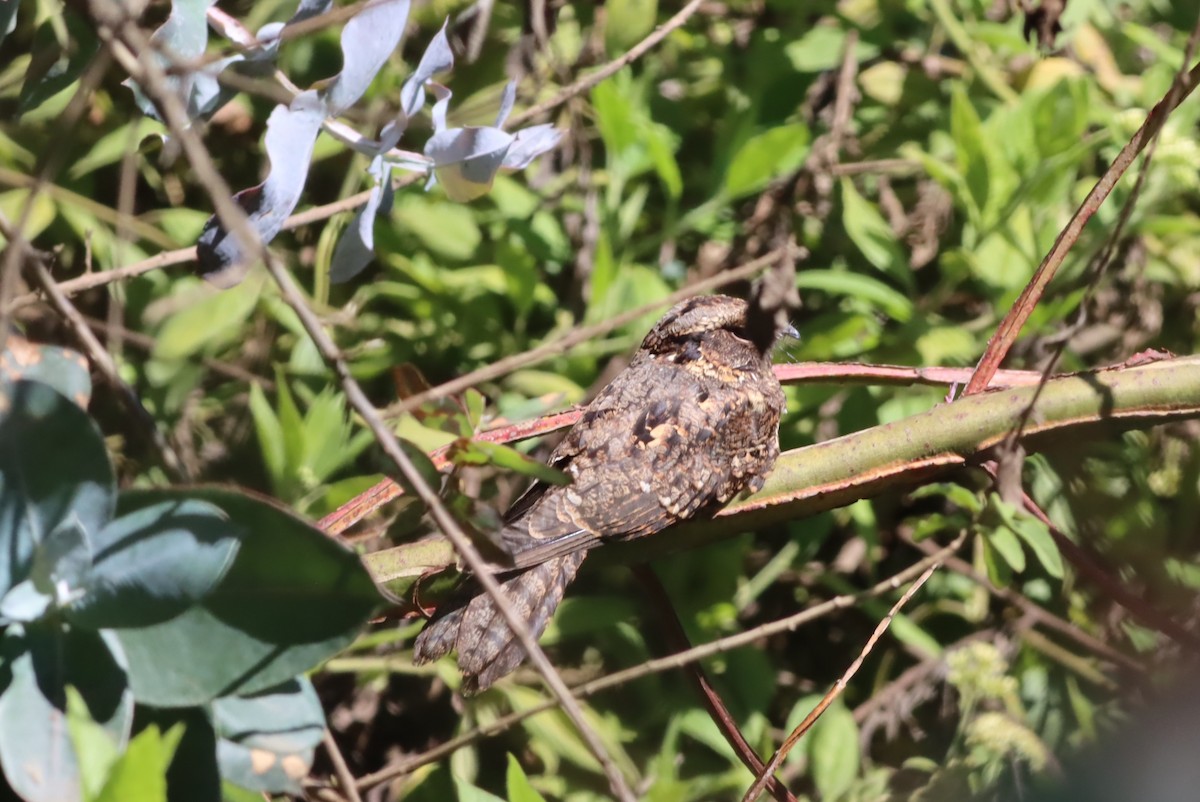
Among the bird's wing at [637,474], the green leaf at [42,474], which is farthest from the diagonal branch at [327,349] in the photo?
the bird's wing at [637,474]

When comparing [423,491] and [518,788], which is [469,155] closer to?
[423,491]

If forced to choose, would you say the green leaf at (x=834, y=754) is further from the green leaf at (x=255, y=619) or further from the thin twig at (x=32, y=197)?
the thin twig at (x=32, y=197)

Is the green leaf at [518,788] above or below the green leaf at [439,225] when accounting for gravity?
below

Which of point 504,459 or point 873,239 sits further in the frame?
point 873,239

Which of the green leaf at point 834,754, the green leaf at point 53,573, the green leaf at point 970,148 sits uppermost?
the green leaf at point 53,573

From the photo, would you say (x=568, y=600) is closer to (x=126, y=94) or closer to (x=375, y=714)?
(x=375, y=714)

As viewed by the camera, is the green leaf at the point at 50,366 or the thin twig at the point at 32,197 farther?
the green leaf at the point at 50,366

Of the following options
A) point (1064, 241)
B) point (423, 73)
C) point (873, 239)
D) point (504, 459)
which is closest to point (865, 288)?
point (873, 239)

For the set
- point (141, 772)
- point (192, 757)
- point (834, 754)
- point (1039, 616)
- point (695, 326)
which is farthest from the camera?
point (695, 326)
